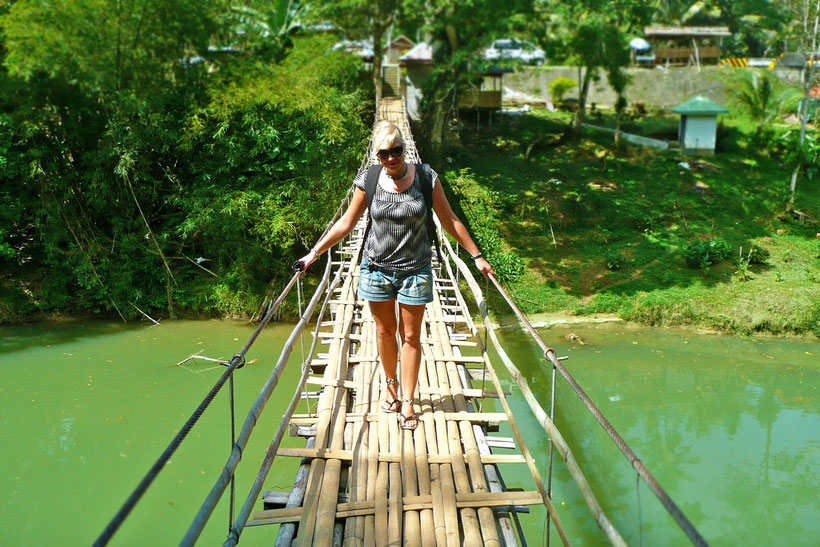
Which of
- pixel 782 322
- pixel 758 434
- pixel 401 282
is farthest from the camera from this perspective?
pixel 782 322

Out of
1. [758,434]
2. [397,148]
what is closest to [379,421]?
[397,148]

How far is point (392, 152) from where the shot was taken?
1981 millimetres

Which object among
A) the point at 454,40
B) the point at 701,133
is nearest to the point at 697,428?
the point at 454,40

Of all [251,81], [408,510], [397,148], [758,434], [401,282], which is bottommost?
[758,434]

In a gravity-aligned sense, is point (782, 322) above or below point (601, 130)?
below

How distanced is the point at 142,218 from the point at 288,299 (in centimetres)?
202

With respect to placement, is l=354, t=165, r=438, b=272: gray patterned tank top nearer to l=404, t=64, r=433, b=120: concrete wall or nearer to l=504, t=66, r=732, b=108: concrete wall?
l=404, t=64, r=433, b=120: concrete wall

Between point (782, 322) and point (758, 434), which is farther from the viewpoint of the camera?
point (782, 322)

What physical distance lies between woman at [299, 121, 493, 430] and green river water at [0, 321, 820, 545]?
1.48 m

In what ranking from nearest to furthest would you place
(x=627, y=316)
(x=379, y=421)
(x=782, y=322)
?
(x=379, y=421) < (x=782, y=322) < (x=627, y=316)

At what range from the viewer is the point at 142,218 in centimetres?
800

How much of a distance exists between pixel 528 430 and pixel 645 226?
511 cm

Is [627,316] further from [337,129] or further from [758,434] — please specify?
[337,129]

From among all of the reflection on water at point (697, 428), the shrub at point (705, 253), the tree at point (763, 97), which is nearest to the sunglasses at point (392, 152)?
the reflection on water at point (697, 428)
